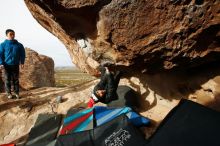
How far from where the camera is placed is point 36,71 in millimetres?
16734

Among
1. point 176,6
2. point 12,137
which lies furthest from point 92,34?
point 12,137

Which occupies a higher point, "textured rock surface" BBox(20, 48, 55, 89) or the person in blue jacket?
the person in blue jacket

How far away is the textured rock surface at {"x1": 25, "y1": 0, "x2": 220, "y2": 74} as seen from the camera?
17.1 ft

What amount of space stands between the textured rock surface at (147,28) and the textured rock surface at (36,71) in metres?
10.0

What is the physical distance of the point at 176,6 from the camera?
16.9 feet

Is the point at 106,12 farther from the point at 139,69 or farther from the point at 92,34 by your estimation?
the point at 139,69

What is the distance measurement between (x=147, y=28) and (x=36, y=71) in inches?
491

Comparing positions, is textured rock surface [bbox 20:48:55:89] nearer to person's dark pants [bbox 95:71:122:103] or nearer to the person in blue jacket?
the person in blue jacket

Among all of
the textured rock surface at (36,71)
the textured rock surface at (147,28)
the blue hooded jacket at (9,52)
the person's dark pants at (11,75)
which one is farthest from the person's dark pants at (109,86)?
the textured rock surface at (36,71)

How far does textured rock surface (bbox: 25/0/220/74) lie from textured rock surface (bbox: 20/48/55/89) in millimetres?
10031

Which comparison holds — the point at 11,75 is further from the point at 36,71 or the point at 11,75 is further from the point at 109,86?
the point at 36,71

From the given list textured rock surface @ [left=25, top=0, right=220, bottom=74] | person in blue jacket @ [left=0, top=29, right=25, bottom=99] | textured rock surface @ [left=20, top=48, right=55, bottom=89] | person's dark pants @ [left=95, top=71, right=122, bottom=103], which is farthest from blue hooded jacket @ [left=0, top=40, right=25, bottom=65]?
textured rock surface @ [left=20, top=48, right=55, bottom=89]

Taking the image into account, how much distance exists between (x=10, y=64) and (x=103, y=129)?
490 cm

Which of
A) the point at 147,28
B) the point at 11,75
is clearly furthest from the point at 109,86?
the point at 11,75
